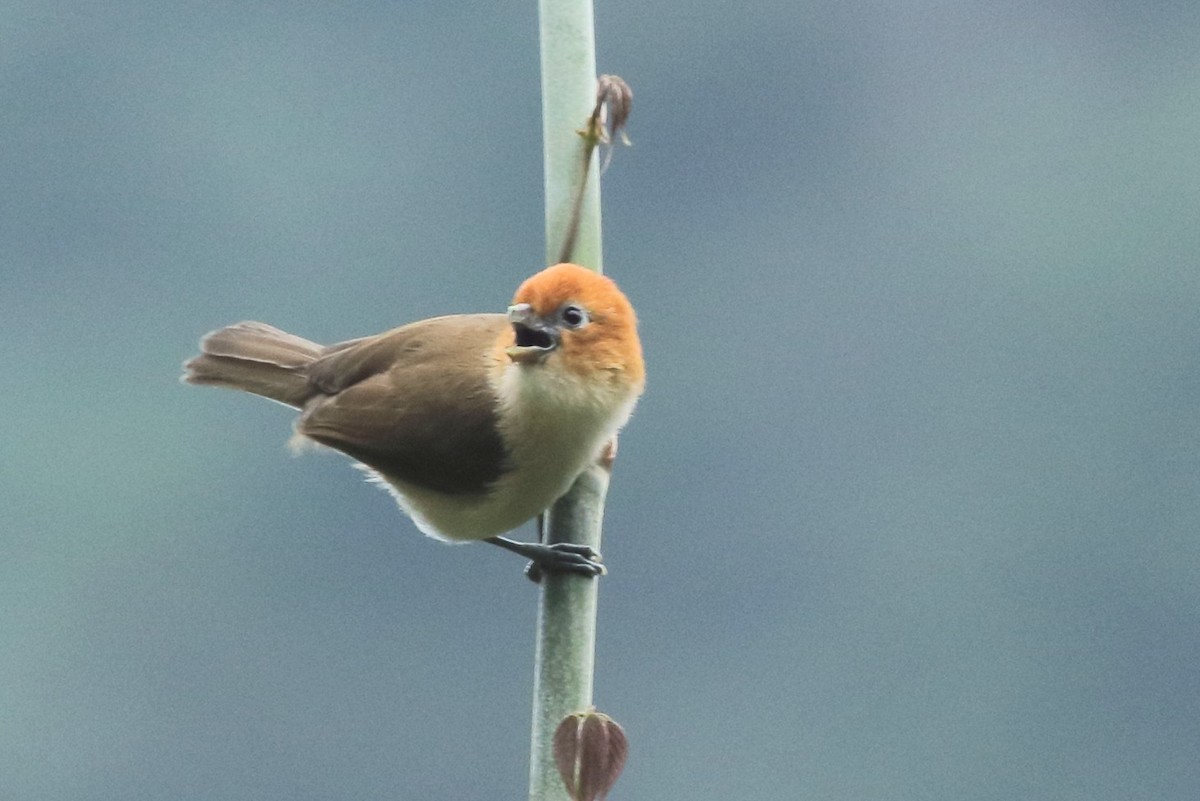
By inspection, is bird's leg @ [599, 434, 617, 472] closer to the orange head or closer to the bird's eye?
the orange head

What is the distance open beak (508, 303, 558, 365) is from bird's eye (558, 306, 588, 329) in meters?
0.02

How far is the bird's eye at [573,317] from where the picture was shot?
6.09 ft

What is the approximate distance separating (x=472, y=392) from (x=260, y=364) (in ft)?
1.93

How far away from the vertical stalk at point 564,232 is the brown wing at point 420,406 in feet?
2.45

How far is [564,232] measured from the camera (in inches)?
61.9

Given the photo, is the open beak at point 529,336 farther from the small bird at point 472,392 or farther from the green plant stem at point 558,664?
the green plant stem at point 558,664

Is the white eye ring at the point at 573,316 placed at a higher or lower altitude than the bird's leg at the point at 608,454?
higher

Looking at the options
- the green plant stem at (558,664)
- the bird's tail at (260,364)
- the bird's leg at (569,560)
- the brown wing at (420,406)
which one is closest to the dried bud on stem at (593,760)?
the green plant stem at (558,664)

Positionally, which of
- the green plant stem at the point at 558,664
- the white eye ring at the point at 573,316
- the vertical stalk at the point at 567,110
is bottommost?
the green plant stem at the point at 558,664

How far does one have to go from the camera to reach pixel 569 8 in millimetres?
1404

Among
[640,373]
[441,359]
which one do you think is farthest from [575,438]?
[441,359]

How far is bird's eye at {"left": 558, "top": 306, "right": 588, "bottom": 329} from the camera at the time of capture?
6.09 ft

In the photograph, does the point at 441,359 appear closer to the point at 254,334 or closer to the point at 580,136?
the point at 254,334

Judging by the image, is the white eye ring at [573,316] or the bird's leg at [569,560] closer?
the bird's leg at [569,560]
